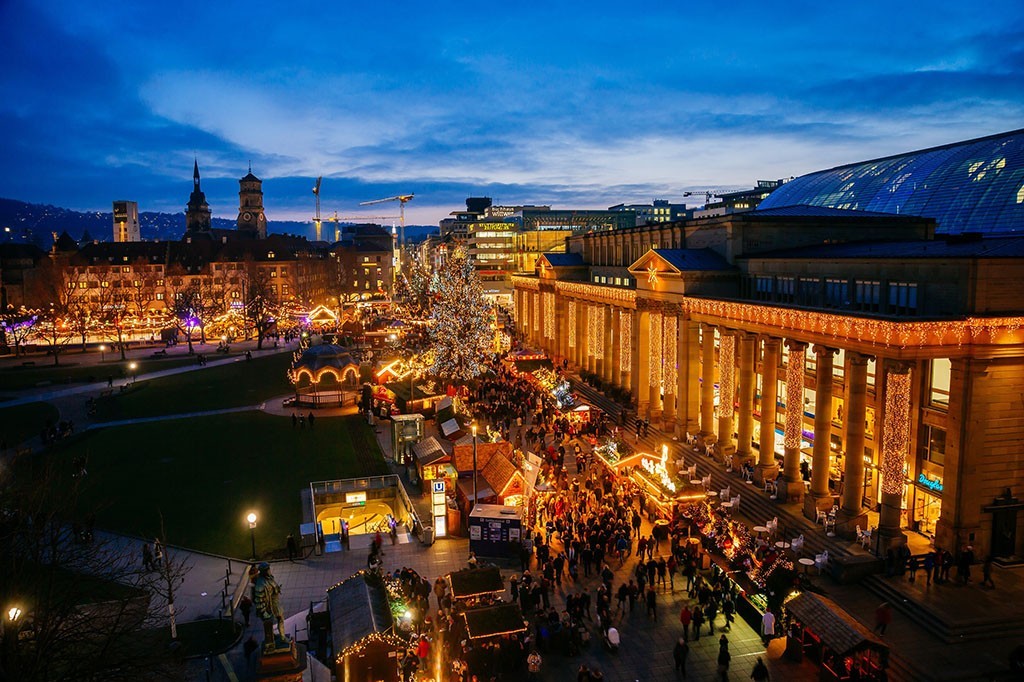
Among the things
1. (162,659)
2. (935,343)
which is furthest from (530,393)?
(162,659)

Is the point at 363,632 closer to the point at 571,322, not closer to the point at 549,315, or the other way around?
the point at 571,322

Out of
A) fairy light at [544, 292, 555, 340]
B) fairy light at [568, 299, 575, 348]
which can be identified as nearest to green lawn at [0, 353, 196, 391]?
fairy light at [544, 292, 555, 340]

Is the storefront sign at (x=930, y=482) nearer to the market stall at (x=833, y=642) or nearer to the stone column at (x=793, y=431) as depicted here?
the stone column at (x=793, y=431)

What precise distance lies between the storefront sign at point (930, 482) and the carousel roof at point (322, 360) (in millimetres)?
41878

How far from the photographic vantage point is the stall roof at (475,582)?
23.1 meters

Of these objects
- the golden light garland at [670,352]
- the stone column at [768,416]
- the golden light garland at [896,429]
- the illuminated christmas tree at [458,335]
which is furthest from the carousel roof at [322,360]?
the golden light garland at [896,429]

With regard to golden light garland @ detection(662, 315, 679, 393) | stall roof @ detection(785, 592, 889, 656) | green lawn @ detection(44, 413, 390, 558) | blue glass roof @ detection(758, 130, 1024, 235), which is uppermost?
blue glass roof @ detection(758, 130, 1024, 235)

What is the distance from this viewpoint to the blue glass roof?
37781 millimetres

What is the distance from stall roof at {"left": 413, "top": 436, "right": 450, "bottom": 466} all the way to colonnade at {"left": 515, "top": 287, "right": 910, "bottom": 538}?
602 inches

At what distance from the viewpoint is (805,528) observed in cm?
2891

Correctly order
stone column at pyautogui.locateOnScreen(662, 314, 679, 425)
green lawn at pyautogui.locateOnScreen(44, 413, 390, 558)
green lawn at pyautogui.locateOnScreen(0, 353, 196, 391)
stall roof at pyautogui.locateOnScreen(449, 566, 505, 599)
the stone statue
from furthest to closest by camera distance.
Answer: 1. green lawn at pyautogui.locateOnScreen(0, 353, 196, 391)
2. stone column at pyautogui.locateOnScreen(662, 314, 679, 425)
3. green lawn at pyautogui.locateOnScreen(44, 413, 390, 558)
4. stall roof at pyautogui.locateOnScreen(449, 566, 505, 599)
5. the stone statue

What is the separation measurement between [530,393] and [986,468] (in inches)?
1346

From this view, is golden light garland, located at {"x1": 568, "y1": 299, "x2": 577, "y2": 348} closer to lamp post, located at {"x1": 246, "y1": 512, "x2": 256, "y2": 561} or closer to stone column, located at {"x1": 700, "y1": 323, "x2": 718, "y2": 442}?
stone column, located at {"x1": 700, "y1": 323, "x2": 718, "y2": 442}

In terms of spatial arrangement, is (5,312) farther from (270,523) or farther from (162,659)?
(162,659)
